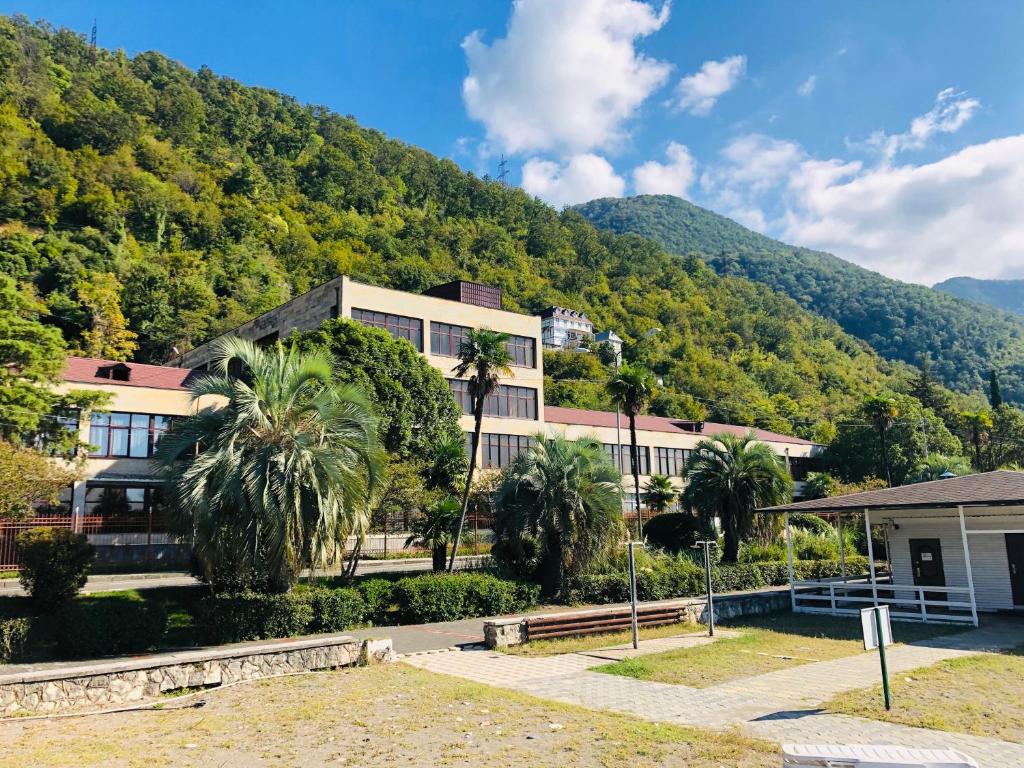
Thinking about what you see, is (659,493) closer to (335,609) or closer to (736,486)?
(736,486)

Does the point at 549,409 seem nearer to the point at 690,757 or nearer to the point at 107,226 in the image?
the point at 690,757

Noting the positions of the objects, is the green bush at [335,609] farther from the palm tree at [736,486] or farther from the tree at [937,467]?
the tree at [937,467]

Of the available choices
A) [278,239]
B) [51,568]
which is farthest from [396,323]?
[278,239]

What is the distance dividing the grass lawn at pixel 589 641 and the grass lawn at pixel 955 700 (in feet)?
21.5

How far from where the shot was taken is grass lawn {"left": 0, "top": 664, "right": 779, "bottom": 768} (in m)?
8.16

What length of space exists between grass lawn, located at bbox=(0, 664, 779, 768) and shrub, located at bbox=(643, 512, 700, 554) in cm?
2434

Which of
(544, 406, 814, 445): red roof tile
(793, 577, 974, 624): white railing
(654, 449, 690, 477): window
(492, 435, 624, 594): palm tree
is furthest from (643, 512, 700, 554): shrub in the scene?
(654, 449, 690, 477): window

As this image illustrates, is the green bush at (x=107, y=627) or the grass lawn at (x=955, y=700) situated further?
the green bush at (x=107, y=627)

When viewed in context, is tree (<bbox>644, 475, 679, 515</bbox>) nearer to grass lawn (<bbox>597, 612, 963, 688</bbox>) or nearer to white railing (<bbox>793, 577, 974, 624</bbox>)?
white railing (<bbox>793, 577, 974, 624</bbox>)

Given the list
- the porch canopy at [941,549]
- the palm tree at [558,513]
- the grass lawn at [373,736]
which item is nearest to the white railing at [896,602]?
the porch canopy at [941,549]

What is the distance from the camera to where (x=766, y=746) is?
8.59m

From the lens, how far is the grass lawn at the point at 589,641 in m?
16.4

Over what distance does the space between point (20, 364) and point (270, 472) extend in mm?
16153

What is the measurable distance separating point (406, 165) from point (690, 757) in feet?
444
